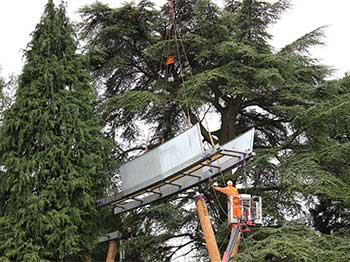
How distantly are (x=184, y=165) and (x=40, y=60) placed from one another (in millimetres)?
3527

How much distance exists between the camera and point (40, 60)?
10891 mm

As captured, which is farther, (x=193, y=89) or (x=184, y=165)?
(x=193, y=89)

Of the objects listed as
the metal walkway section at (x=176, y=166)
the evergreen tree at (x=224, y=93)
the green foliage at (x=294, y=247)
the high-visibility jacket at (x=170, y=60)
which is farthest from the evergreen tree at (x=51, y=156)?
the green foliage at (x=294, y=247)

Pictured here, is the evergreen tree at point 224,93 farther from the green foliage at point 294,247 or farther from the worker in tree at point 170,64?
the green foliage at point 294,247

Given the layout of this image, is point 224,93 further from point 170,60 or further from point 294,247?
point 294,247

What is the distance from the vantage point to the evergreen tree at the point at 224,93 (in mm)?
11375

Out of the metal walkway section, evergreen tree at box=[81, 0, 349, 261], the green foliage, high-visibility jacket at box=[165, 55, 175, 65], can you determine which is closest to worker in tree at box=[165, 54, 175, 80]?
high-visibility jacket at box=[165, 55, 175, 65]

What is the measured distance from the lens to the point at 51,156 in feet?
33.0

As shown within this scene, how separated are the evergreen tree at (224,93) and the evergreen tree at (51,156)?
54.4 inches

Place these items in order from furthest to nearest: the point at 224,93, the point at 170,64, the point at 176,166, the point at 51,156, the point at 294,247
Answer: the point at 170,64 < the point at 224,93 < the point at 51,156 < the point at 176,166 < the point at 294,247

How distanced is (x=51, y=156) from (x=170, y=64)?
12.6ft

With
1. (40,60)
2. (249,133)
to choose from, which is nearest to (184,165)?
(249,133)

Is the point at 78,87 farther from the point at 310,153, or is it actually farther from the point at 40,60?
the point at 310,153

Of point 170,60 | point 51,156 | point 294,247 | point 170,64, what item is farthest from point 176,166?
point 170,64
